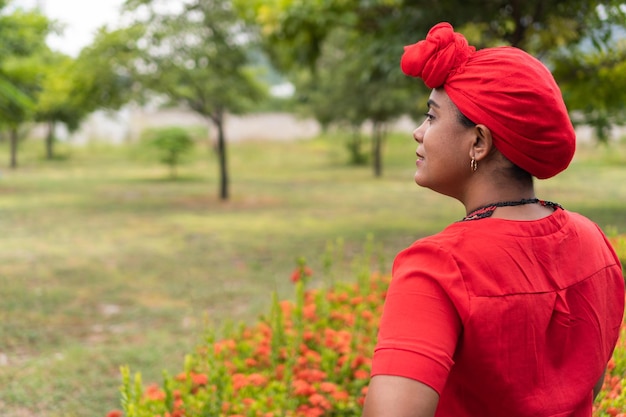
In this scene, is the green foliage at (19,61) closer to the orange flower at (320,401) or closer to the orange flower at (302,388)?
the orange flower at (302,388)

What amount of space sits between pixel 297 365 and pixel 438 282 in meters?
2.79

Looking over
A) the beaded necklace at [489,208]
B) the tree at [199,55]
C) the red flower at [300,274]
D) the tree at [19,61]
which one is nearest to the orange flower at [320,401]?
the red flower at [300,274]

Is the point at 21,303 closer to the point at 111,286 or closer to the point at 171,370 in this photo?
the point at 111,286

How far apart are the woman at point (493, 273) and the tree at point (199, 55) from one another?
1486 cm

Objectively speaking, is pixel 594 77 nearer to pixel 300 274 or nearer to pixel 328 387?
pixel 300 274

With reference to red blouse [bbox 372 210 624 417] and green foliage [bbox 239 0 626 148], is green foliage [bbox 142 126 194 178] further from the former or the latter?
red blouse [bbox 372 210 624 417]

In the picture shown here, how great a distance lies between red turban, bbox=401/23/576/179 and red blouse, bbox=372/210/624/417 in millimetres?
148

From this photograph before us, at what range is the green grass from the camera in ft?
18.2

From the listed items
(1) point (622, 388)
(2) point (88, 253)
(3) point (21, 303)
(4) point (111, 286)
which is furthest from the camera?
(2) point (88, 253)

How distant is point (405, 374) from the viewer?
1.23 m

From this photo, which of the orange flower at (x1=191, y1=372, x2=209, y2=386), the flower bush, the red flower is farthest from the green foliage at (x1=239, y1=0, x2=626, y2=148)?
the orange flower at (x1=191, y1=372, x2=209, y2=386)

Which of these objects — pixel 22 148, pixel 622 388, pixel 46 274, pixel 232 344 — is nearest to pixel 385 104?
pixel 46 274

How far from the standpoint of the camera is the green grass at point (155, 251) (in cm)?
554

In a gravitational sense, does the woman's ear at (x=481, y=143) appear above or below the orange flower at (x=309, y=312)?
above
